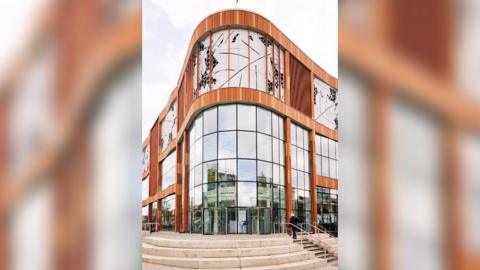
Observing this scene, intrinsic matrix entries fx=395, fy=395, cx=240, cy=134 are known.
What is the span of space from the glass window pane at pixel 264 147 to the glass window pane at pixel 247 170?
71cm

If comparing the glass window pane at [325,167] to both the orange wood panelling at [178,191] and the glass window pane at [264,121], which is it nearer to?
the glass window pane at [264,121]

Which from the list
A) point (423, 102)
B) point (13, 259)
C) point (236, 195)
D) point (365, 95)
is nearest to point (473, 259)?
point (423, 102)

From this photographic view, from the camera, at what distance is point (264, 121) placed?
23312mm

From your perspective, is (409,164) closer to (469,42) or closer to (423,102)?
(423,102)

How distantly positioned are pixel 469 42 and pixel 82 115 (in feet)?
4.51

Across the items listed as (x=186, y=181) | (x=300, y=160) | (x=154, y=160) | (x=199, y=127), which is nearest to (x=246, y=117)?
(x=199, y=127)

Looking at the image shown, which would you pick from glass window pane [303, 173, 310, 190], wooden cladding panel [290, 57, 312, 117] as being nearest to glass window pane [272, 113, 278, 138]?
wooden cladding panel [290, 57, 312, 117]

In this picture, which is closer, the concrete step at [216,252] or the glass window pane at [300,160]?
the concrete step at [216,252]

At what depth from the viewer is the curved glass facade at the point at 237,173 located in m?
21.8

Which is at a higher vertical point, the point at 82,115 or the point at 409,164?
the point at 82,115

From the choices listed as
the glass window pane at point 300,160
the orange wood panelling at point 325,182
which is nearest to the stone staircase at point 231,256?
the glass window pane at point 300,160

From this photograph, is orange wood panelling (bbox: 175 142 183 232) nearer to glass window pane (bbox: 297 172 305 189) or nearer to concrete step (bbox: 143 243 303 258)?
glass window pane (bbox: 297 172 305 189)

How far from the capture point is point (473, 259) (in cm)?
130

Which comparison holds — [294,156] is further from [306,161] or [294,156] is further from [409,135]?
[409,135]
